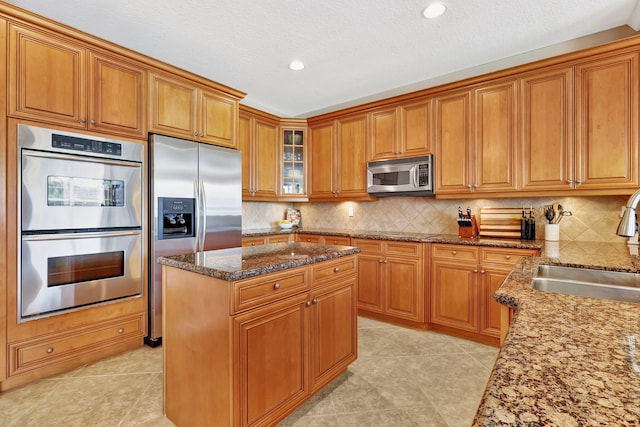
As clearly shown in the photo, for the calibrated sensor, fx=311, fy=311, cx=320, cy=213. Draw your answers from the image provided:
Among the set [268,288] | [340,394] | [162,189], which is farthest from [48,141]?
[340,394]

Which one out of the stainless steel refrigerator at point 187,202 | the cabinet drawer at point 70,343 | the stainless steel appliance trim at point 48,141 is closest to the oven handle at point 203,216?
the stainless steel refrigerator at point 187,202

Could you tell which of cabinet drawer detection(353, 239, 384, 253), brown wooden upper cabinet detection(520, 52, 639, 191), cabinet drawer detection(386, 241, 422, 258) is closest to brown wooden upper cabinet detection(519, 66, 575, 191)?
brown wooden upper cabinet detection(520, 52, 639, 191)

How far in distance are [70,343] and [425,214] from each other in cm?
354

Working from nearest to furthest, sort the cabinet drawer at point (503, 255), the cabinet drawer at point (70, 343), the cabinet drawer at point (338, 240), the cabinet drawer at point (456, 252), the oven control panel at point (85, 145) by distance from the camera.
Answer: the cabinet drawer at point (70, 343), the oven control panel at point (85, 145), the cabinet drawer at point (503, 255), the cabinet drawer at point (456, 252), the cabinet drawer at point (338, 240)

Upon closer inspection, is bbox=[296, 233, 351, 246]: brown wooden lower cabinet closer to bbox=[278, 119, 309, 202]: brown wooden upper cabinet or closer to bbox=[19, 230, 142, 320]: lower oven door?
bbox=[278, 119, 309, 202]: brown wooden upper cabinet

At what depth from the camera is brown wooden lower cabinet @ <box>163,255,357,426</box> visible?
1.43 metres

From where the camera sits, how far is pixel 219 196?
3166mm

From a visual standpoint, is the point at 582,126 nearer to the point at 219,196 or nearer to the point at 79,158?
the point at 219,196

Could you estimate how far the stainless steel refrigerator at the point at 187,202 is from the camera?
8.90 ft

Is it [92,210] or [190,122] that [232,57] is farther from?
[92,210]

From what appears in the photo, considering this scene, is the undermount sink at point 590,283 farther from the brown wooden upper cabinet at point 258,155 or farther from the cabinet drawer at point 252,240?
the brown wooden upper cabinet at point 258,155

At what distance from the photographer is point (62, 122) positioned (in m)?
2.26

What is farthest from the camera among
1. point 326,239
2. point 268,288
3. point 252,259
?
point 326,239

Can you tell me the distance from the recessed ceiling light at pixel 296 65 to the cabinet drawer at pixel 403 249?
6.77ft
